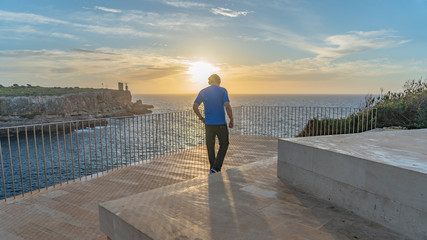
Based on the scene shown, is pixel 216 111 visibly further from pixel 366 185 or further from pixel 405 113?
pixel 405 113

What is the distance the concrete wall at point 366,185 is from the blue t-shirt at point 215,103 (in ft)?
4.61

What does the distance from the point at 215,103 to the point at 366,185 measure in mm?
2478

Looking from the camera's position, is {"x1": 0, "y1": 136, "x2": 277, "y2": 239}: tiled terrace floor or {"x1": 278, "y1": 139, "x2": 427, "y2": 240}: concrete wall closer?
{"x1": 278, "y1": 139, "x2": 427, "y2": 240}: concrete wall

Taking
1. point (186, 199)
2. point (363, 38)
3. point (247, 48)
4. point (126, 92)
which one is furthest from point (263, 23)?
point (126, 92)

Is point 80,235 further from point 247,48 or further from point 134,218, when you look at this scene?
point 247,48

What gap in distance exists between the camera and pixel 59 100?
56531 millimetres

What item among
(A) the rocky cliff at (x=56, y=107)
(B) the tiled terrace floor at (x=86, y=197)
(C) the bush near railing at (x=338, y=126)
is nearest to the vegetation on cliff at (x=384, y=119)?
(C) the bush near railing at (x=338, y=126)

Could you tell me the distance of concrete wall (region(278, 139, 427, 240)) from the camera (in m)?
1.81

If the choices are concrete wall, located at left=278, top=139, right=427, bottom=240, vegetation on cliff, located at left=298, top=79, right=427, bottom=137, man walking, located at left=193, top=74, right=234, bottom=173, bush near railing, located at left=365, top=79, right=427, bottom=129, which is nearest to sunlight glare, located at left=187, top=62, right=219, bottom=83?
man walking, located at left=193, top=74, right=234, bottom=173

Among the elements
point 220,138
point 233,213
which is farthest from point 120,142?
point 233,213

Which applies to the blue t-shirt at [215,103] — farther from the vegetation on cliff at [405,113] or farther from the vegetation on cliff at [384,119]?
the vegetation on cliff at [405,113]

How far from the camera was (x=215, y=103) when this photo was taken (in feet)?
13.4

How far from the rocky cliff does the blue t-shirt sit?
2296 inches

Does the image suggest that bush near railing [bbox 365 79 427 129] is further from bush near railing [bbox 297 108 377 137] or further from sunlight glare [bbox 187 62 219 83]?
sunlight glare [bbox 187 62 219 83]
